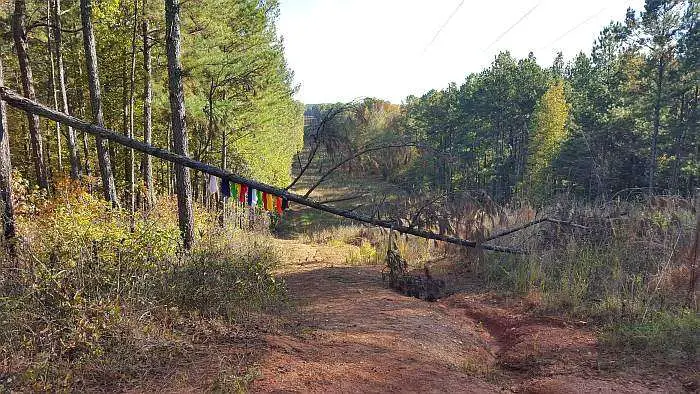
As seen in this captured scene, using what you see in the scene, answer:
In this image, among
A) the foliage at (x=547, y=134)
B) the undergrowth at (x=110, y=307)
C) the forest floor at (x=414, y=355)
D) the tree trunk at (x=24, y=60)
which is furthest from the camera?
the foliage at (x=547, y=134)

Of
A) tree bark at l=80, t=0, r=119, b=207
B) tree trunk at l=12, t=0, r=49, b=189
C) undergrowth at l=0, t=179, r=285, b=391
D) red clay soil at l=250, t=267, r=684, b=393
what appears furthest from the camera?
tree trunk at l=12, t=0, r=49, b=189

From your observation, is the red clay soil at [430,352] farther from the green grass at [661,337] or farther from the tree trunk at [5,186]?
the tree trunk at [5,186]


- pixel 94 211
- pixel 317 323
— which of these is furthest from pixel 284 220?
pixel 317 323

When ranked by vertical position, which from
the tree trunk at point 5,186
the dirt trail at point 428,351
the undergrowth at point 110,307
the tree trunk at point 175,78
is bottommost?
the dirt trail at point 428,351

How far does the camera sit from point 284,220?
30.5 m

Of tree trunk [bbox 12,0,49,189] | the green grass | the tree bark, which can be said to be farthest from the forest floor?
tree trunk [bbox 12,0,49,189]

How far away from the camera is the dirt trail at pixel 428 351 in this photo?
359 centimetres

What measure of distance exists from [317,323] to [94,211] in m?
7.43

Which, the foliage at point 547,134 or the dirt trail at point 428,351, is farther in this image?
the foliage at point 547,134

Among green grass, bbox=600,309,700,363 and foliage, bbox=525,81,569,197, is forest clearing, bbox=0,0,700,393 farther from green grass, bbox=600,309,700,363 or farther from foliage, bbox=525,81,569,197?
foliage, bbox=525,81,569,197

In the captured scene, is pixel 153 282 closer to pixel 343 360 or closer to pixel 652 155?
pixel 343 360

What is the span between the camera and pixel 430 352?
172 inches

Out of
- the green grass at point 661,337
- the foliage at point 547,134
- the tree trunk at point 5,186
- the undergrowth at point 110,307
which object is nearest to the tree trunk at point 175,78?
the undergrowth at point 110,307

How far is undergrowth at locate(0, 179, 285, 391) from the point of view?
10.8 feet
